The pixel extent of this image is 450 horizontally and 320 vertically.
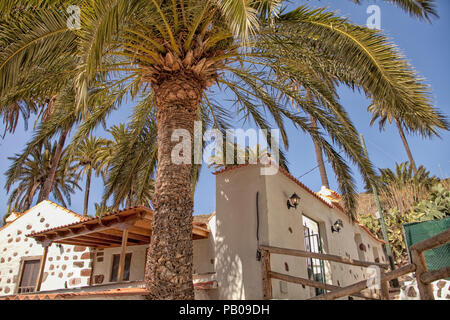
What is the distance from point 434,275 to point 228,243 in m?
4.45

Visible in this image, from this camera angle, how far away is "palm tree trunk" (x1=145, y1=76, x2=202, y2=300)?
197 inches

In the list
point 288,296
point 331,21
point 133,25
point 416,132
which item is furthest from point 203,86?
point 288,296

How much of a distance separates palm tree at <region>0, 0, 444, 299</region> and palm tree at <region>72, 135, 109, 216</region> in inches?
644

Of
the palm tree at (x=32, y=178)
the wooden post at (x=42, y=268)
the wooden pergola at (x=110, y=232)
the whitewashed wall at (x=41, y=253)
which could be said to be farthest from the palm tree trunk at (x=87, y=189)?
the wooden post at (x=42, y=268)

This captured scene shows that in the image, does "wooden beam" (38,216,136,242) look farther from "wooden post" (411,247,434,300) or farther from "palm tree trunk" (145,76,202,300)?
"wooden post" (411,247,434,300)

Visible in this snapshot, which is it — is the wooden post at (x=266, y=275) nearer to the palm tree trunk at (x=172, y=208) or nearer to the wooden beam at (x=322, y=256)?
the wooden beam at (x=322, y=256)

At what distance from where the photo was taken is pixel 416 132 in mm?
4738

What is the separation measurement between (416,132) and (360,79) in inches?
46.1

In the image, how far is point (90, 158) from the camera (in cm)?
2484

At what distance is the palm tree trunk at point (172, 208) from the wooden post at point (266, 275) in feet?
5.79

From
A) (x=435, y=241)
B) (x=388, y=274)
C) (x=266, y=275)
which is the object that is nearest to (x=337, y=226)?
(x=266, y=275)

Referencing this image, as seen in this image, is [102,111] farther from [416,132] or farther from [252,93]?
[416,132]

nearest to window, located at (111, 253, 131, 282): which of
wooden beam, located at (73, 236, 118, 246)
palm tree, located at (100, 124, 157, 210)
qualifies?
wooden beam, located at (73, 236, 118, 246)

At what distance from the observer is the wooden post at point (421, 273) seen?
353 cm
